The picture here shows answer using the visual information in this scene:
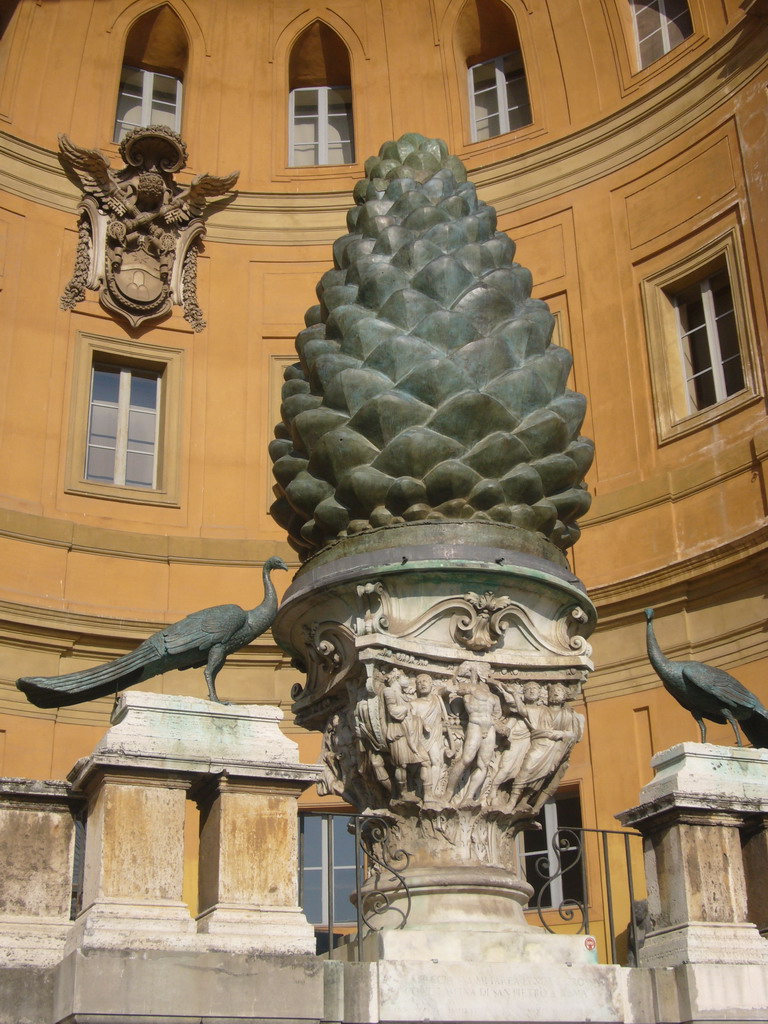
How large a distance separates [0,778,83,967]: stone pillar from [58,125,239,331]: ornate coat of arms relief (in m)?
11.5

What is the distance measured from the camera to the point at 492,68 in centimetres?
1789

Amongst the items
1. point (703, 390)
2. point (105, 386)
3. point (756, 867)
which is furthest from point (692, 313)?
point (756, 867)

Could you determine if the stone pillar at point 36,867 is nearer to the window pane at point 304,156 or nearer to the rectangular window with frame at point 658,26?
the rectangular window with frame at point 658,26

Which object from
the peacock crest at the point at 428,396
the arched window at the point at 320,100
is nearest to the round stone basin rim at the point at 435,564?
the peacock crest at the point at 428,396

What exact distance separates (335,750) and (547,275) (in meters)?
11.0

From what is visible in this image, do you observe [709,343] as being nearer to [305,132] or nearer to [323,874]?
[305,132]

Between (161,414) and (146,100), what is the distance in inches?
177

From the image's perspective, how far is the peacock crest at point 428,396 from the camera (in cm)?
596

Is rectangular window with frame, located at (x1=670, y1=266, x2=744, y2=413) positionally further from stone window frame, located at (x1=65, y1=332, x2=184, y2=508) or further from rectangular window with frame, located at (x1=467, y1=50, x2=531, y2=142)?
stone window frame, located at (x1=65, y1=332, x2=184, y2=508)

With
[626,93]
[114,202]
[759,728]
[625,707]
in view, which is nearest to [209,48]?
[114,202]

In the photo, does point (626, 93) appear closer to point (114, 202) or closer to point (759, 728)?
point (114, 202)

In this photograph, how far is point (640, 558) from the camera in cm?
1416

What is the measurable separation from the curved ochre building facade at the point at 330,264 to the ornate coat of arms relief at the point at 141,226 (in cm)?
23

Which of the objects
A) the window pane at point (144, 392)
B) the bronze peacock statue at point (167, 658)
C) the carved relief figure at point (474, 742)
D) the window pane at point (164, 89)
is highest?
the window pane at point (164, 89)
